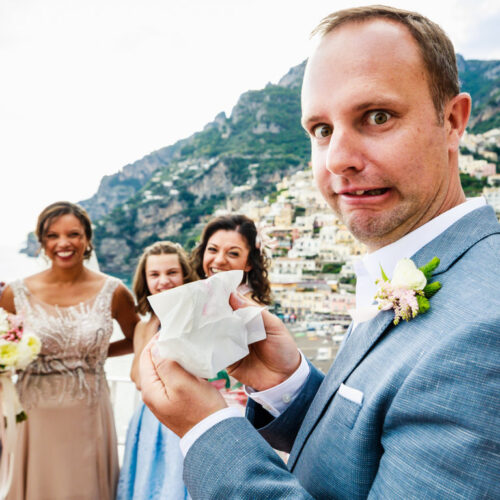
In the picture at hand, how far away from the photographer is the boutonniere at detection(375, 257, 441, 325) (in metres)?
0.64

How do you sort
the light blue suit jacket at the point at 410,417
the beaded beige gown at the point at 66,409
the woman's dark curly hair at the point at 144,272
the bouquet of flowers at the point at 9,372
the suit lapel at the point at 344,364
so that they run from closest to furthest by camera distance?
1. the light blue suit jacket at the point at 410,417
2. the suit lapel at the point at 344,364
3. the bouquet of flowers at the point at 9,372
4. the beaded beige gown at the point at 66,409
5. the woman's dark curly hair at the point at 144,272

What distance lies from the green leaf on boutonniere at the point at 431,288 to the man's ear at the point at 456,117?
1.11 ft

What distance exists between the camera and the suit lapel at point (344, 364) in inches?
29.0

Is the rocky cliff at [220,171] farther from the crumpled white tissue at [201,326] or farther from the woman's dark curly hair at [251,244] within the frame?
the crumpled white tissue at [201,326]

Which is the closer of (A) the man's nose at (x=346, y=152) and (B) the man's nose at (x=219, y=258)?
(A) the man's nose at (x=346, y=152)

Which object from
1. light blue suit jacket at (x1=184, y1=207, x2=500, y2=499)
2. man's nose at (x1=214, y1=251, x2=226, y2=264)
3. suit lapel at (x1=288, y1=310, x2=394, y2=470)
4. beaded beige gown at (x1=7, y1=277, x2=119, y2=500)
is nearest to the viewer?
light blue suit jacket at (x1=184, y1=207, x2=500, y2=499)

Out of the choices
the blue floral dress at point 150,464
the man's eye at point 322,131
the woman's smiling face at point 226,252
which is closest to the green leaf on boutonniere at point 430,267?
the man's eye at point 322,131

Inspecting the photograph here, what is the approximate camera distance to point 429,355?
54 cm

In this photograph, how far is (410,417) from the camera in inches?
20.8

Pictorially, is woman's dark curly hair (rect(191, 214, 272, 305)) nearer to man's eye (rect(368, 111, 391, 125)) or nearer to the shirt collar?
the shirt collar

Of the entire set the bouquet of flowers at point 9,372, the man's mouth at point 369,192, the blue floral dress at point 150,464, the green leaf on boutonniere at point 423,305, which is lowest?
the blue floral dress at point 150,464

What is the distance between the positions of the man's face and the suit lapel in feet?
0.64

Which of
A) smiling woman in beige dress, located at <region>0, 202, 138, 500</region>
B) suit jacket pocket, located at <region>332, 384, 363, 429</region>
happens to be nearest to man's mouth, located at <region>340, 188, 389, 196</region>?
suit jacket pocket, located at <region>332, 384, 363, 429</region>

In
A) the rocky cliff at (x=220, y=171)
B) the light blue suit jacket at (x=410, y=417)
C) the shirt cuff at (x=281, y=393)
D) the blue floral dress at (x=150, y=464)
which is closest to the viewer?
the light blue suit jacket at (x=410, y=417)
